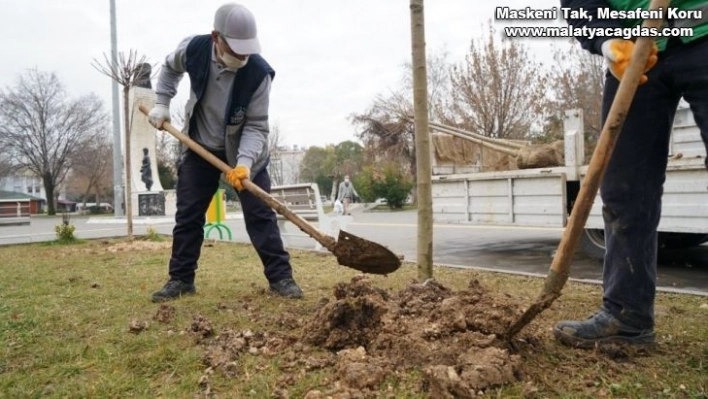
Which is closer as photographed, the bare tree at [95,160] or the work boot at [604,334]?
the work boot at [604,334]

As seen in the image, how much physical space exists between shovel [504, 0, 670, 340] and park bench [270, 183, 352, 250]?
5052mm

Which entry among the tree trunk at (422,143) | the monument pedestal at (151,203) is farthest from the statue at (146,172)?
the tree trunk at (422,143)

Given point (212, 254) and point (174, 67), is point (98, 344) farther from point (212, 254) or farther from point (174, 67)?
point (212, 254)

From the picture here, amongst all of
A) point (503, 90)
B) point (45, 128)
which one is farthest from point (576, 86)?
point (45, 128)

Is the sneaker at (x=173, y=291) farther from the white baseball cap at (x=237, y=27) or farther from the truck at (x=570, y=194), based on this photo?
the truck at (x=570, y=194)

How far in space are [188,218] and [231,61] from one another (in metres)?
1.14

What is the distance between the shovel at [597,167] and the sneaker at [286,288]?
1.74 meters

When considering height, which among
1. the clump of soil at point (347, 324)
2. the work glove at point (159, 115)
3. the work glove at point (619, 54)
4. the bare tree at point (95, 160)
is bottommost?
the clump of soil at point (347, 324)

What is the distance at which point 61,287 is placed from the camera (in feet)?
13.7

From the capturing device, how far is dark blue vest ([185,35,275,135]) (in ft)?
11.5

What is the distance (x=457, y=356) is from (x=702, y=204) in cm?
354

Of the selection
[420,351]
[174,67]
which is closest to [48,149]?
[174,67]

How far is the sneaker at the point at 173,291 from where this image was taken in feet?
11.5

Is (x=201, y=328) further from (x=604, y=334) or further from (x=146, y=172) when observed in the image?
(x=146, y=172)
